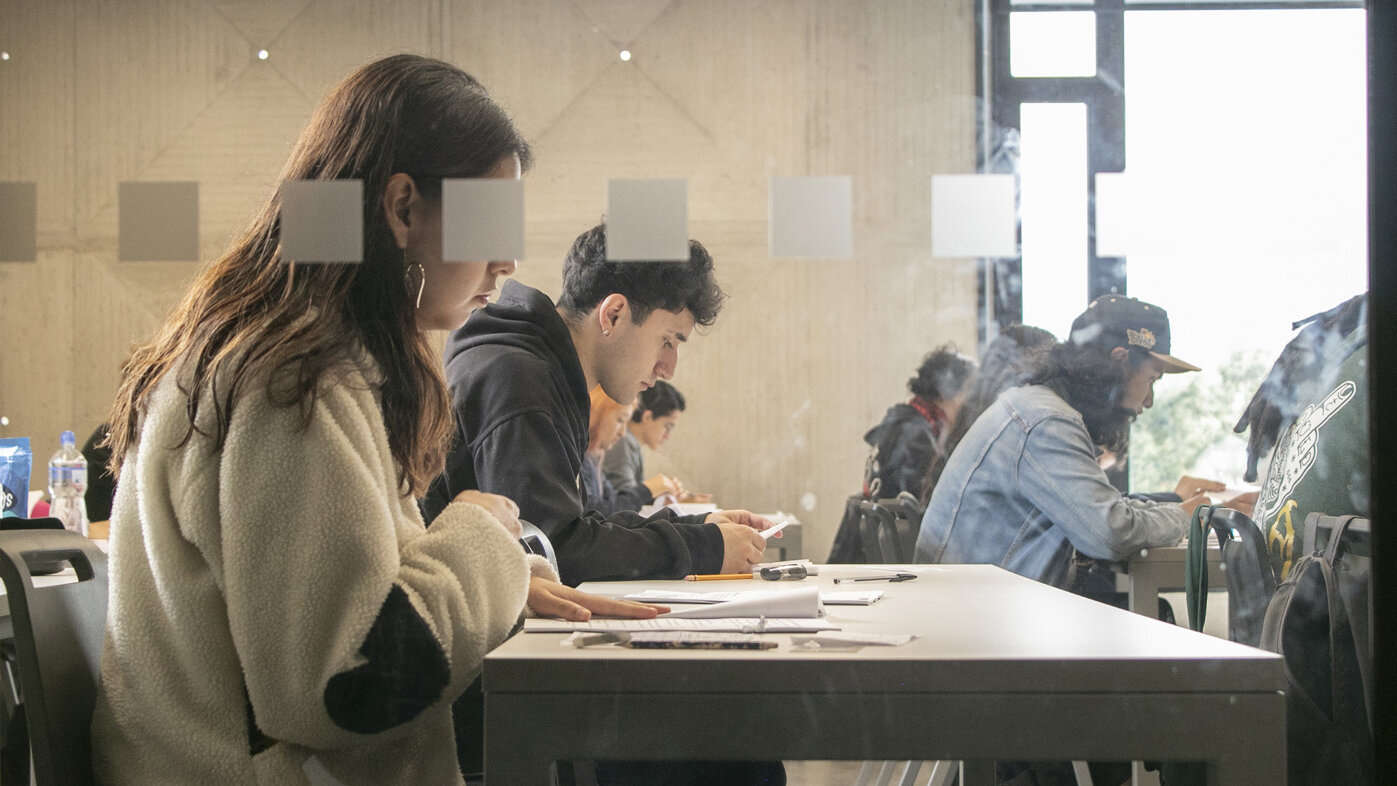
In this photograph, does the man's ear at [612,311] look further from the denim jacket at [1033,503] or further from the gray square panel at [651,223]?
the denim jacket at [1033,503]

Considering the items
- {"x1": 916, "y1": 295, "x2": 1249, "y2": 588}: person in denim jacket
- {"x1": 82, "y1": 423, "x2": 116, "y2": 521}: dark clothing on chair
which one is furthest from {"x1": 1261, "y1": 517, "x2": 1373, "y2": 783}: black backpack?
{"x1": 82, "y1": 423, "x2": 116, "y2": 521}: dark clothing on chair

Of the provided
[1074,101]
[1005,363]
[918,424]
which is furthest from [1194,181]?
[918,424]

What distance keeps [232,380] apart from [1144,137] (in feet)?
2.88

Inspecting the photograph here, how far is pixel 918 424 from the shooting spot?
1.09 metres

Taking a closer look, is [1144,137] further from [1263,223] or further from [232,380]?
[232,380]

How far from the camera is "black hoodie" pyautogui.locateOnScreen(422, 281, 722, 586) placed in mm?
1223

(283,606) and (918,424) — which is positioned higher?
(918,424)

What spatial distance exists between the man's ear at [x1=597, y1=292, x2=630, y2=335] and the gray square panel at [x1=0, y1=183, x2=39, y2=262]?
572 millimetres

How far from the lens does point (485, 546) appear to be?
2.85ft

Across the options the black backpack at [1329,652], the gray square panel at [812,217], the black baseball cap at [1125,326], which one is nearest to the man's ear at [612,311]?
the gray square panel at [812,217]

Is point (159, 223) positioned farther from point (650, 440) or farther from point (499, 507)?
point (650, 440)

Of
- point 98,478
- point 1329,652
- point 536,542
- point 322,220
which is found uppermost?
point 322,220

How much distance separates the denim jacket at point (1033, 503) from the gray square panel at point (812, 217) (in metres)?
0.26

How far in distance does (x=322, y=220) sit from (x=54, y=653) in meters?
0.42
